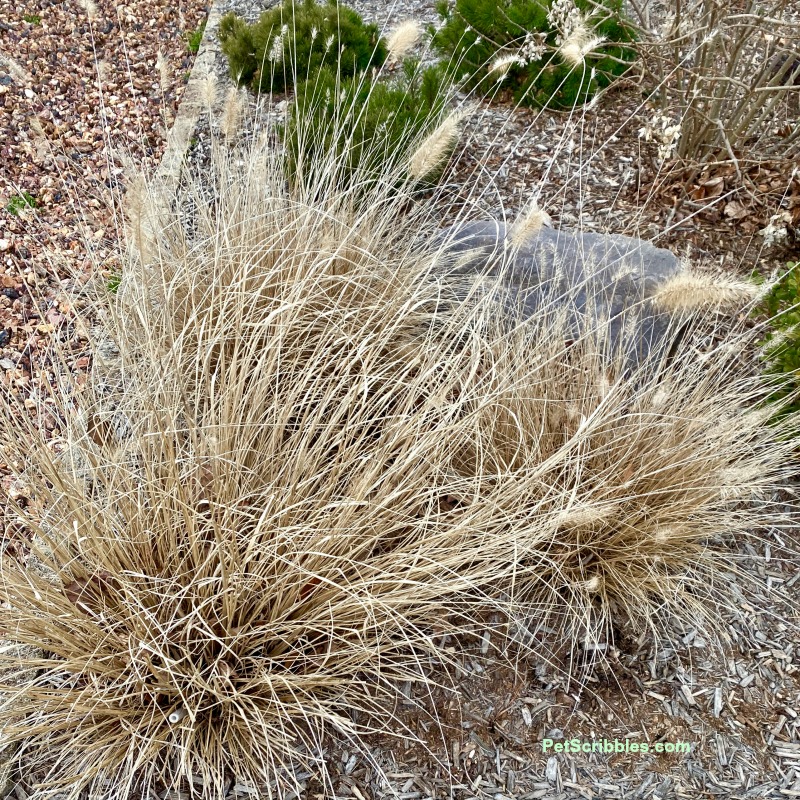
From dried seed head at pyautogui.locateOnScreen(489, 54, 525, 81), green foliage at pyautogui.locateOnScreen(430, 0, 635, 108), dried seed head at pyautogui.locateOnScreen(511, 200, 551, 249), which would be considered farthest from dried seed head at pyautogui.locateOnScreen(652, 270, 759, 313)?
green foliage at pyautogui.locateOnScreen(430, 0, 635, 108)

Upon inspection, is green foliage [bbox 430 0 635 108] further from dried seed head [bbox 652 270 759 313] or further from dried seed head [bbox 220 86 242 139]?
dried seed head [bbox 652 270 759 313]

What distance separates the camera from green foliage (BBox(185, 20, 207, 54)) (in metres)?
5.80

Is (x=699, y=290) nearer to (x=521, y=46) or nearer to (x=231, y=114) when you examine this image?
(x=231, y=114)

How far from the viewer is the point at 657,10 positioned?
546 cm

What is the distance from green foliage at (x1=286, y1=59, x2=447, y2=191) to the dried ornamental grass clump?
1.20m

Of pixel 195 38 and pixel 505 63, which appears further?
pixel 195 38

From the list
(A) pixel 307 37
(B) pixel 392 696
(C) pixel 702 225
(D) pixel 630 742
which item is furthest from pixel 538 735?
(A) pixel 307 37

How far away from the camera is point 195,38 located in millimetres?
5832

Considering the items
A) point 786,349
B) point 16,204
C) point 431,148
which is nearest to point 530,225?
point 431,148

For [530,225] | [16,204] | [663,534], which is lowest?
[16,204]

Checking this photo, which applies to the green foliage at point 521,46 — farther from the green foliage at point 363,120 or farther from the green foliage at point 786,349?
the green foliage at point 786,349

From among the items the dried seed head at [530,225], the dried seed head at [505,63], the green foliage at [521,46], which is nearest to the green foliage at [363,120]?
the green foliage at [521,46]

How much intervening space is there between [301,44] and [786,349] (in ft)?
12.2

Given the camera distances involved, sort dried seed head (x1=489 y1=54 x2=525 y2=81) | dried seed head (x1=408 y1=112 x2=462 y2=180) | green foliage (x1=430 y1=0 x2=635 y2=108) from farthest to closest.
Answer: green foliage (x1=430 y1=0 x2=635 y2=108) < dried seed head (x1=489 y1=54 x2=525 y2=81) < dried seed head (x1=408 y1=112 x2=462 y2=180)
